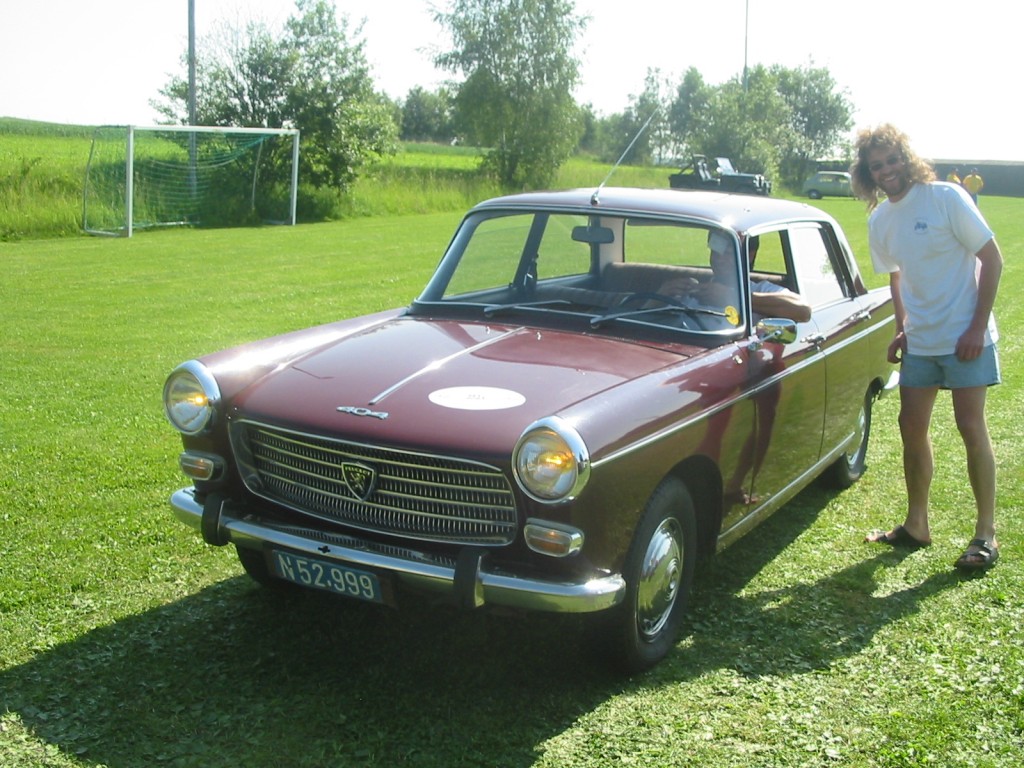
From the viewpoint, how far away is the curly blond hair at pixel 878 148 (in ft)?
16.1

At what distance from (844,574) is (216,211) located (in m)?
22.3

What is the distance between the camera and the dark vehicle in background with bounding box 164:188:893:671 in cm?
347

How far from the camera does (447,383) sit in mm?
3906

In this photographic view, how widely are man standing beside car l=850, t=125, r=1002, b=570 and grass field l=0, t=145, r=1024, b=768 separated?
1.83 feet

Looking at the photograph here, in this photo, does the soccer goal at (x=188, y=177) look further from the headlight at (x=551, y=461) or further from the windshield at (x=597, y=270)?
the headlight at (x=551, y=461)

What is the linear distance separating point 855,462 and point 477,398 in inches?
133

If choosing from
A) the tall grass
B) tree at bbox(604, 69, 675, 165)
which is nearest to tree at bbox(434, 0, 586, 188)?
the tall grass

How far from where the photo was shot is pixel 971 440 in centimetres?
511

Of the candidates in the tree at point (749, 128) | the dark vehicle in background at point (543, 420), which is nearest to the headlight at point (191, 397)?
the dark vehicle in background at point (543, 420)

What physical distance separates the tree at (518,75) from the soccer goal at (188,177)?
18.0 m

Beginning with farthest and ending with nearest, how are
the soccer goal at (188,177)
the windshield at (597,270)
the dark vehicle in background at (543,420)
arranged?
the soccer goal at (188,177)
the windshield at (597,270)
the dark vehicle in background at (543,420)

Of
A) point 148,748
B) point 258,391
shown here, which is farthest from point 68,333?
point 148,748

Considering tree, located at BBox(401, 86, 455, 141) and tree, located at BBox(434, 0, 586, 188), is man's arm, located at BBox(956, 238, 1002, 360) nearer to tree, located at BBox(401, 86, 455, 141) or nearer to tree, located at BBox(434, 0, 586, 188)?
tree, located at BBox(434, 0, 586, 188)

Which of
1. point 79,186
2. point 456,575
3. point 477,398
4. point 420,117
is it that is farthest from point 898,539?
point 420,117
